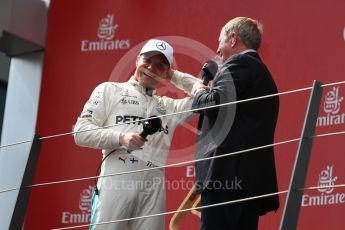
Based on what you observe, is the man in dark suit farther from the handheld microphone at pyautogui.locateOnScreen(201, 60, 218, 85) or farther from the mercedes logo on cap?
the mercedes logo on cap

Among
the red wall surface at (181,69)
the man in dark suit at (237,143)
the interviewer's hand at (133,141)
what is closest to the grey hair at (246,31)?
the man in dark suit at (237,143)

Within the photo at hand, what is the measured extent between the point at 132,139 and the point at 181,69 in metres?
1.49

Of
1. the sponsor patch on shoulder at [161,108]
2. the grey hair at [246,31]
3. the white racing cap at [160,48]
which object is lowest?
the sponsor patch on shoulder at [161,108]

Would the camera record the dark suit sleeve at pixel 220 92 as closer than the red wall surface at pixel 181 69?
Yes

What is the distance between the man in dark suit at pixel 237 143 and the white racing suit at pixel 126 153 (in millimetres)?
293

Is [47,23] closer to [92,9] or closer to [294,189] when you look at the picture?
[92,9]

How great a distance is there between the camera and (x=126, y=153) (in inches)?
107

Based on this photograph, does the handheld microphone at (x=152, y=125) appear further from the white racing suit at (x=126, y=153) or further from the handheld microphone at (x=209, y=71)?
the handheld microphone at (x=209, y=71)

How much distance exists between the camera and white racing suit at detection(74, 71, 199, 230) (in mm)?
2648

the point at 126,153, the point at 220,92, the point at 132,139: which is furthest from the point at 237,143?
the point at 126,153

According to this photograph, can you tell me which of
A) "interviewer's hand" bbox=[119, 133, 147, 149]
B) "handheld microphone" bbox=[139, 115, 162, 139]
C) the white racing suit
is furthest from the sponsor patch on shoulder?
"handheld microphone" bbox=[139, 115, 162, 139]

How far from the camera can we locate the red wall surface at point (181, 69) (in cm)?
352

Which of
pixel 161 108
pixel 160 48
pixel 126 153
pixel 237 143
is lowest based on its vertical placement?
pixel 237 143

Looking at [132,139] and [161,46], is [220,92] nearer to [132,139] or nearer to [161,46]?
[132,139]
